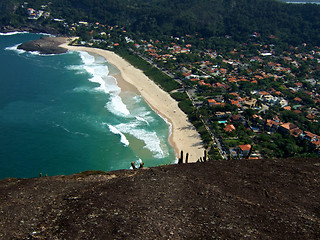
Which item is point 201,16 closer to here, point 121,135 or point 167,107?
point 167,107

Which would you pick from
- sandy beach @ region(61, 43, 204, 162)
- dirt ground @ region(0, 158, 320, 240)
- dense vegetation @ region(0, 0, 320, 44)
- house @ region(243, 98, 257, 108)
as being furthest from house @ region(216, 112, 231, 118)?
dense vegetation @ region(0, 0, 320, 44)

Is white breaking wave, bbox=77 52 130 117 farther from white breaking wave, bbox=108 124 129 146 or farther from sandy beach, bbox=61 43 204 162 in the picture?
white breaking wave, bbox=108 124 129 146

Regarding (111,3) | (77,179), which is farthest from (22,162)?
(111,3)

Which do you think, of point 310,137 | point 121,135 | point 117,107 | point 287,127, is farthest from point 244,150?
point 117,107

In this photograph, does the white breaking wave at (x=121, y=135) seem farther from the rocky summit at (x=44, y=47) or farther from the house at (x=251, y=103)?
the rocky summit at (x=44, y=47)

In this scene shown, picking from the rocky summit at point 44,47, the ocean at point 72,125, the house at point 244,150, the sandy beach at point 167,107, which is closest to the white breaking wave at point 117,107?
the ocean at point 72,125

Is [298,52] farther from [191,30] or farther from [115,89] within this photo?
[115,89]
